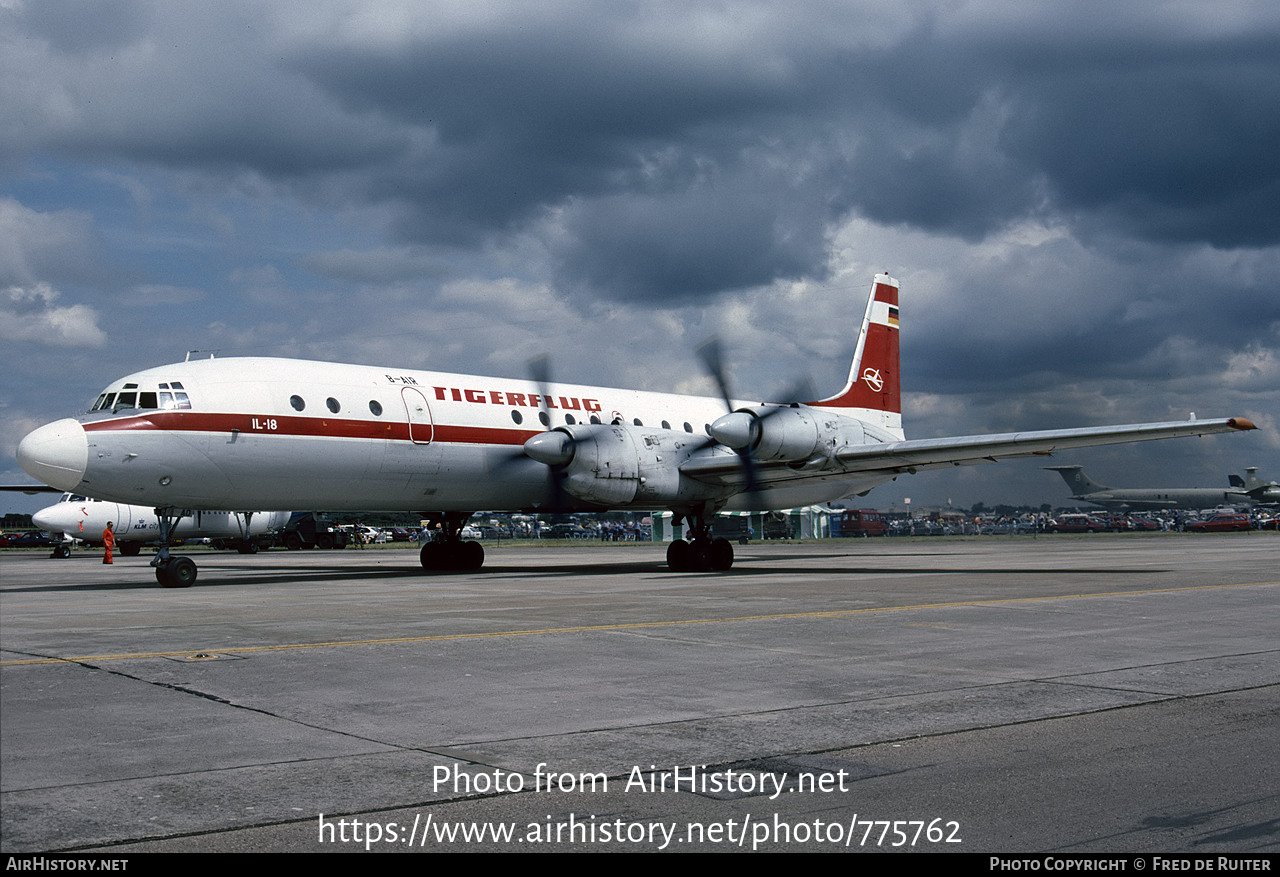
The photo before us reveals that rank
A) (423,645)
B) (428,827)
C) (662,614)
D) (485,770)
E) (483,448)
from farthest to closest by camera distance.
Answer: (483,448) → (662,614) → (423,645) → (485,770) → (428,827)

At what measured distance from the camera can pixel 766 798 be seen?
Answer: 5.76 m

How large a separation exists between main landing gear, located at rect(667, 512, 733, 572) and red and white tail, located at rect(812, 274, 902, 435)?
275 inches

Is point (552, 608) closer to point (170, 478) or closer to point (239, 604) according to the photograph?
point (239, 604)

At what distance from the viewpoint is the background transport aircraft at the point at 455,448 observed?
2053 centimetres

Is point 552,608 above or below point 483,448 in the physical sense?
below

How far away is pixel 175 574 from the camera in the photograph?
20.9 m

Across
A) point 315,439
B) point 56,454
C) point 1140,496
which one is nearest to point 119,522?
point 315,439

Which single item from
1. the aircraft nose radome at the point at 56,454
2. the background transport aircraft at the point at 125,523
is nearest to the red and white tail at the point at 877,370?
the aircraft nose radome at the point at 56,454

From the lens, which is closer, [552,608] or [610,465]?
[552,608]

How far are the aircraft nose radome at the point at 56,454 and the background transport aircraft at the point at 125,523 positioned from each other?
22.4 m

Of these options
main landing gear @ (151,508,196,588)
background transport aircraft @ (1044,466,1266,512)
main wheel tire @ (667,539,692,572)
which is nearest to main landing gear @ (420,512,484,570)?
main wheel tire @ (667,539,692,572)

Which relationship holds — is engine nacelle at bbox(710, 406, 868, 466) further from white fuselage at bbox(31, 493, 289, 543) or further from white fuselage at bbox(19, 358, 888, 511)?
white fuselage at bbox(31, 493, 289, 543)
